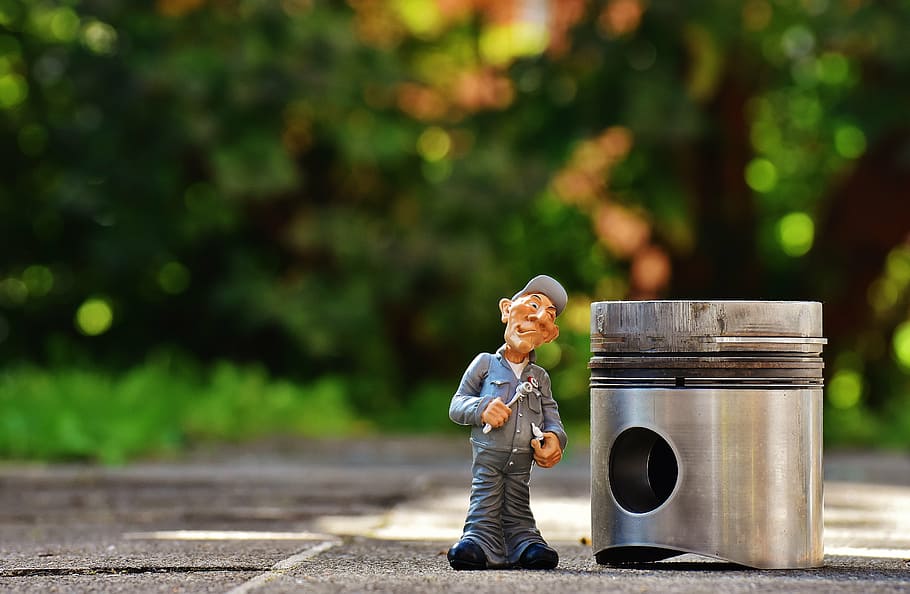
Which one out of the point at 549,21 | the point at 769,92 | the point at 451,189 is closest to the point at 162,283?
the point at 451,189

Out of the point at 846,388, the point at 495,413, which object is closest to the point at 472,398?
the point at 495,413

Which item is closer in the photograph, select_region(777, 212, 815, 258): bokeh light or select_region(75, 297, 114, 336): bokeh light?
select_region(75, 297, 114, 336): bokeh light

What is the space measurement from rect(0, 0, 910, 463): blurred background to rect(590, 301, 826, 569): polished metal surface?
8.13 meters

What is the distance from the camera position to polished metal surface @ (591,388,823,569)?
5.25 meters

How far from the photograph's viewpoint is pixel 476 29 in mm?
18453

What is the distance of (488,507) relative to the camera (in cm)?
536

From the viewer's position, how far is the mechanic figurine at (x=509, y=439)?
532 centimetres

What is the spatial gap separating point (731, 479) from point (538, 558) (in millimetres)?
748

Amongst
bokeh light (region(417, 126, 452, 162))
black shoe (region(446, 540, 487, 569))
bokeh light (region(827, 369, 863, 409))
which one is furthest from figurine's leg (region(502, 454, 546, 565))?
bokeh light (region(827, 369, 863, 409))

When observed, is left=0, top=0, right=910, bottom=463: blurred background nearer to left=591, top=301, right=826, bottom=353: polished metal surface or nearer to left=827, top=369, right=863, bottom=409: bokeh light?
left=827, top=369, right=863, bottom=409: bokeh light

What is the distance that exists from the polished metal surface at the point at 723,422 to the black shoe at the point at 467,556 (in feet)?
1.64

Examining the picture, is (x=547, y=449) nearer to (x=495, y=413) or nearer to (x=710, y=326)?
(x=495, y=413)

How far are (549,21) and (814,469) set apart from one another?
1268cm

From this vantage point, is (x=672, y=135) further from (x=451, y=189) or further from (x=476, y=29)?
(x=476, y=29)
